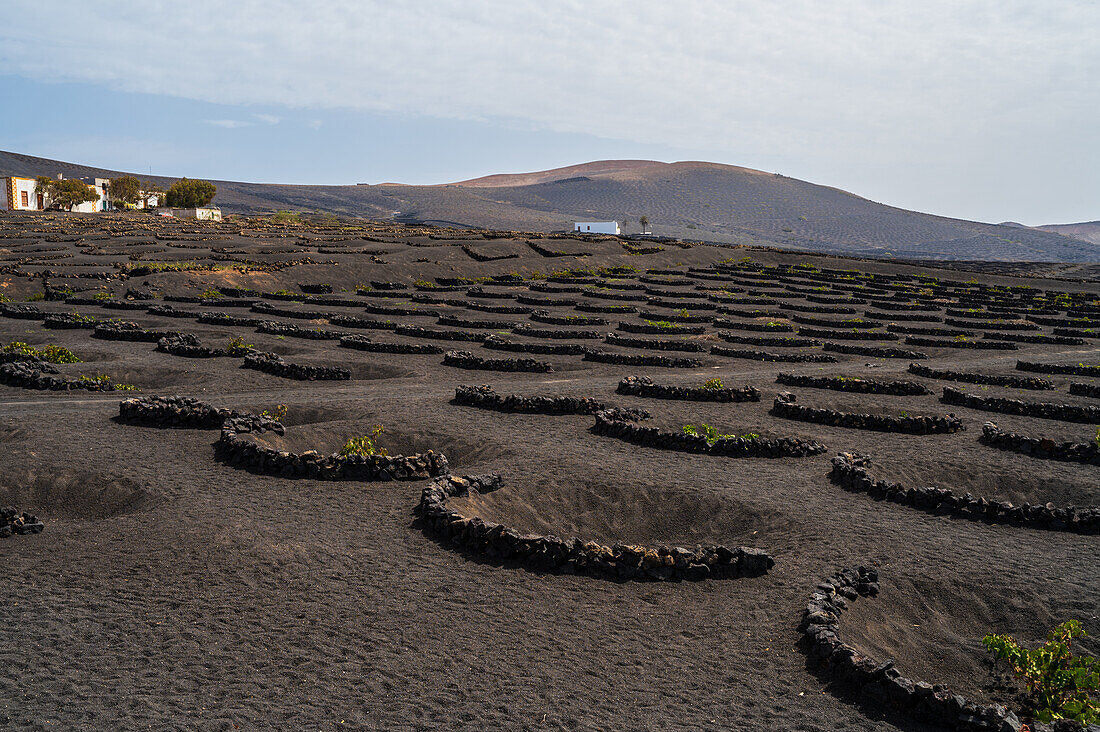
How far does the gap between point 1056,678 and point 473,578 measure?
6.71m

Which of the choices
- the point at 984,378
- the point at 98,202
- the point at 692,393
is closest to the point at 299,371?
the point at 692,393

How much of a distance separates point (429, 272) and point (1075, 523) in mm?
51492

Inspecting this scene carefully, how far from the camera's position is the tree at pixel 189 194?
12838 centimetres

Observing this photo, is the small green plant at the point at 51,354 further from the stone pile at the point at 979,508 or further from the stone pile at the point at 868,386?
the stone pile at the point at 868,386

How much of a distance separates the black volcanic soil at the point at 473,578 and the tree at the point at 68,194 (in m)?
116

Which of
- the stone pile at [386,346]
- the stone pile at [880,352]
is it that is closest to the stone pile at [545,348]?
the stone pile at [386,346]

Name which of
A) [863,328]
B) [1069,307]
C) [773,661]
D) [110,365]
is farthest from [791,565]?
[1069,307]

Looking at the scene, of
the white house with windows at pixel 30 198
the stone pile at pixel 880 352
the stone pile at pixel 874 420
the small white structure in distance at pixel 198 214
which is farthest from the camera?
the small white structure in distance at pixel 198 214

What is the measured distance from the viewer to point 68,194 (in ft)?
388

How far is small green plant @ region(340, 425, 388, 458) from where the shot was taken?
50.3ft

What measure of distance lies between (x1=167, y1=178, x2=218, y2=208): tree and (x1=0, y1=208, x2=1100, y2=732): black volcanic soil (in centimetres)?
11897

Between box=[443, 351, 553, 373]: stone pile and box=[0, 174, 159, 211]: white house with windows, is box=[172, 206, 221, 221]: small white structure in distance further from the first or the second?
box=[443, 351, 553, 373]: stone pile

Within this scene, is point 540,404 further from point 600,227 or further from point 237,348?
point 600,227

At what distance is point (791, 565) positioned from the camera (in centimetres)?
1149
